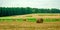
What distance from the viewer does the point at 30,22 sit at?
→ 8.19ft

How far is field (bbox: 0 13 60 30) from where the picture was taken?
2.44 m

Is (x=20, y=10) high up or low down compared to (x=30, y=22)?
up

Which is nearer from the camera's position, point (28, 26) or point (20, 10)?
point (28, 26)

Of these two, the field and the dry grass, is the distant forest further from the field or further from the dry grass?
the dry grass

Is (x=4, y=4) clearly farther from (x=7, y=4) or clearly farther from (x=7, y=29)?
(x=7, y=29)

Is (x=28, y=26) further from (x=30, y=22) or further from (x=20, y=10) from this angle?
(x=20, y=10)

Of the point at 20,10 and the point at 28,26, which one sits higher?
the point at 20,10

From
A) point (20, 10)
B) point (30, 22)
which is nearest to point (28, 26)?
point (30, 22)

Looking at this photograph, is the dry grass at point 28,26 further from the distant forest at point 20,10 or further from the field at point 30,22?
the distant forest at point 20,10

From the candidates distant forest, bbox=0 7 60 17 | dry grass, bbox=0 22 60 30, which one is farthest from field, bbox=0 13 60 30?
distant forest, bbox=0 7 60 17

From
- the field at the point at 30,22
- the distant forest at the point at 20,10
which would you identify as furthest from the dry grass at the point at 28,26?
the distant forest at the point at 20,10

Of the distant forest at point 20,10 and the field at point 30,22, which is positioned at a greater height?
the distant forest at point 20,10

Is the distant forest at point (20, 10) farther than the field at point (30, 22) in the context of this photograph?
Yes

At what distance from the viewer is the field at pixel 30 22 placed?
95.9 inches
